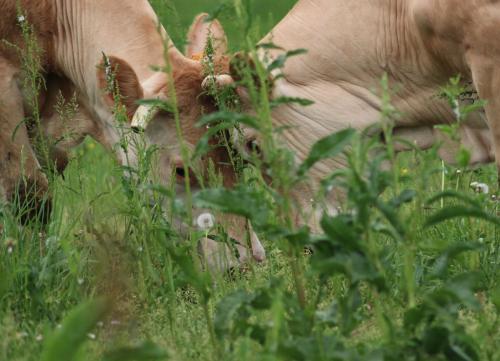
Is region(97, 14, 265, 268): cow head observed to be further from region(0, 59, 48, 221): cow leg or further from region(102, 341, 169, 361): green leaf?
region(102, 341, 169, 361): green leaf

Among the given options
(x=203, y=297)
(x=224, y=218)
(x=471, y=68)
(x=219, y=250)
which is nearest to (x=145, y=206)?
(x=219, y=250)

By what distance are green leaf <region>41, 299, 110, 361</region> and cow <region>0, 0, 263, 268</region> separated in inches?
106

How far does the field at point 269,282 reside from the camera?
8.52 feet

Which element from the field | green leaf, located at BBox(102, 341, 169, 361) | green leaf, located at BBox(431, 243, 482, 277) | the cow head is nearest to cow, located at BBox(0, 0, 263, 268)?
the cow head

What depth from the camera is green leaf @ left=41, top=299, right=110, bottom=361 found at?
2.21 m

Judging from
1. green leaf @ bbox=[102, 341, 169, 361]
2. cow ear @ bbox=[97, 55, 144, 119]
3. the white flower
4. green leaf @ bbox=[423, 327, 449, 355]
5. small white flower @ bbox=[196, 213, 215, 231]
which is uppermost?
green leaf @ bbox=[102, 341, 169, 361]

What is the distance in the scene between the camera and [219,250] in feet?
14.8

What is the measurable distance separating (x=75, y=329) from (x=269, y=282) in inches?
45.0

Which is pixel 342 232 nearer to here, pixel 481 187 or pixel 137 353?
pixel 137 353

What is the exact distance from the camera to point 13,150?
5297 millimetres

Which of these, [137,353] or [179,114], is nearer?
[137,353]

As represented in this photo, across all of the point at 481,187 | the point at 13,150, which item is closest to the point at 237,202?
the point at 481,187

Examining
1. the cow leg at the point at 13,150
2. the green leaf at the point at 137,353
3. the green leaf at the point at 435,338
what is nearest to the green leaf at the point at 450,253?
the green leaf at the point at 435,338

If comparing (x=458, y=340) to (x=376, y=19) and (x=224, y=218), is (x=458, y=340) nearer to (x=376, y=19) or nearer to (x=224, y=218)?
(x=224, y=218)
